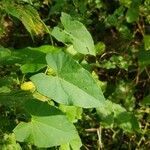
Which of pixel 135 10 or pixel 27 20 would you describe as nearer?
pixel 27 20

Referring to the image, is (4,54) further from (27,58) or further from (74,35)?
(74,35)

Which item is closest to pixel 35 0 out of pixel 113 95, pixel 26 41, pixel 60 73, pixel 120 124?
pixel 26 41

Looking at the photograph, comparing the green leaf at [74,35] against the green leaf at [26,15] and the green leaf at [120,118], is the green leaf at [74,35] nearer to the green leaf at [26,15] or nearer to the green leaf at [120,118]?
the green leaf at [26,15]

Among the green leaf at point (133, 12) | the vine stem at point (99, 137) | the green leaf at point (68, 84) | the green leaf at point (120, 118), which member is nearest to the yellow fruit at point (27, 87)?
the green leaf at point (68, 84)

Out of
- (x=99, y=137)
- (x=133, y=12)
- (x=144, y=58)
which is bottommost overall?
(x=99, y=137)

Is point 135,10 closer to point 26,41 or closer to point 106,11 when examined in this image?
point 106,11

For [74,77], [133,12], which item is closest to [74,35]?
[74,77]

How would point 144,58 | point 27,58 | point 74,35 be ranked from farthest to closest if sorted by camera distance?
point 144,58 → point 74,35 → point 27,58

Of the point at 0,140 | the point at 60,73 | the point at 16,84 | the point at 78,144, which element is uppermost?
the point at 60,73
